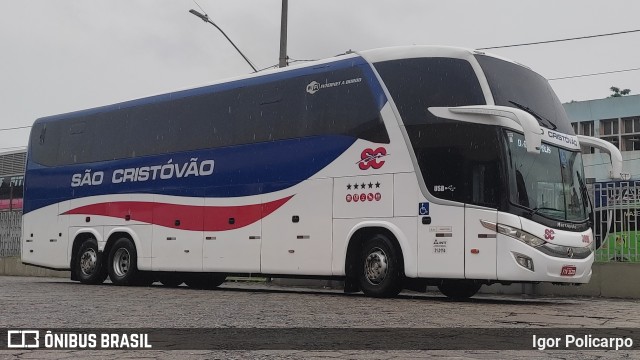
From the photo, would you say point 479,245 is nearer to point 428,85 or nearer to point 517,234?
point 517,234

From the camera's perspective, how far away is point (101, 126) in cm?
1803

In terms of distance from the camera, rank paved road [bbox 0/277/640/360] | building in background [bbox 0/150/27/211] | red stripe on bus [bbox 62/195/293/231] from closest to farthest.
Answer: paved road [bbox 0/277/640/360] → red stripe on bus [bbox 62/195/293/231] → building in background [bbox 0/150/27/211]

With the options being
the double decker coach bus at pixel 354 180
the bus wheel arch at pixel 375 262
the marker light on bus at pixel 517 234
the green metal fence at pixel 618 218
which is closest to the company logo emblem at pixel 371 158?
the double decker coach bus at pixel 354 180

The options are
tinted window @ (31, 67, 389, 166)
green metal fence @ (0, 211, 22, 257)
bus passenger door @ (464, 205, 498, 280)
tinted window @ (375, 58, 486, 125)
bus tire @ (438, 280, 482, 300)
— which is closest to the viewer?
bus passenger door @ (464, 205, 498, 280)

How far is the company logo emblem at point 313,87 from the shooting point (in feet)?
45.2

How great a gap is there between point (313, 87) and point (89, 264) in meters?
7.27

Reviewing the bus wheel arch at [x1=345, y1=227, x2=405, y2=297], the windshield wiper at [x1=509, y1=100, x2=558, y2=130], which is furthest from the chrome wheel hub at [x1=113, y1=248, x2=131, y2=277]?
the windshield wiper at [x1=509, y1=100, x2=558, y2=130]

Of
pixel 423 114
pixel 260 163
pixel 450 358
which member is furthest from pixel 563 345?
pixel 260 163

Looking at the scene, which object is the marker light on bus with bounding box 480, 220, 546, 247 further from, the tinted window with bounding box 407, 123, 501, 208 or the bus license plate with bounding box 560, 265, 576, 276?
the bus license plate with bounding box 560, 265, 576, 276

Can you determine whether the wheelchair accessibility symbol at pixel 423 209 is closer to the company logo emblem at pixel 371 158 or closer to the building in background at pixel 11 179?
the company logo emblem at pixel 371 158

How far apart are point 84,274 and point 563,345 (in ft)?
43.5

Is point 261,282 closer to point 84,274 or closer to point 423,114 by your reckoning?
point 84,274

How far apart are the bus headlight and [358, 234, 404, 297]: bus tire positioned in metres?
1.76

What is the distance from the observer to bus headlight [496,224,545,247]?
36.8 ft
